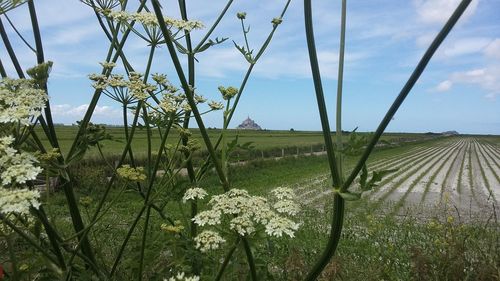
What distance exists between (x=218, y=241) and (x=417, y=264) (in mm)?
3014

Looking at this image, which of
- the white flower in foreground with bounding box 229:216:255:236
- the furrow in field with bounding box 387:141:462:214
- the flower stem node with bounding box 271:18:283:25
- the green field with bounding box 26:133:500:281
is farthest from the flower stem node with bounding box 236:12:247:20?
the furrow in field with bounding box 387:141:462:214

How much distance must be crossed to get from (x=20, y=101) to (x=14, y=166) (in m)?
0.37

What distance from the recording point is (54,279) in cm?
269

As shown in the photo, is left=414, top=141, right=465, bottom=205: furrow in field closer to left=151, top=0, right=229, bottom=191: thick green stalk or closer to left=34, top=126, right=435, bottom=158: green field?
left=34, top=126, right=435, bottom=158: green field

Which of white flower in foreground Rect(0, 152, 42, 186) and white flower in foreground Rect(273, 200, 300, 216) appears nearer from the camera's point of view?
white flower in foreground Rect(0, 152, 42, 186)

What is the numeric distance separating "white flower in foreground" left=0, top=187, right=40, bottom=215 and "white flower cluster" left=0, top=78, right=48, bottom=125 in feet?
1.11

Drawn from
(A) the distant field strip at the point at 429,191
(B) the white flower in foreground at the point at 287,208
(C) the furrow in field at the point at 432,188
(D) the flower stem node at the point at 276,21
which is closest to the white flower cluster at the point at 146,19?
(D) the flower stem node at the point at 276,21

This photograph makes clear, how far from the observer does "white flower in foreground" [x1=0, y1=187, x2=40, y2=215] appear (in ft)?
5.97

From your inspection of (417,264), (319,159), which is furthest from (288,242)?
(319,159)

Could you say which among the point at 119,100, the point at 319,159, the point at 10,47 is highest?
the point at 10,47

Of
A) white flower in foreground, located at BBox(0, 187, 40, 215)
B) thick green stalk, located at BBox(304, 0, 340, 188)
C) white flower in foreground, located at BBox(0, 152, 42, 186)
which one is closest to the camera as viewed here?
white flower in foreground, located at BBox(0, 187, 40, 215)

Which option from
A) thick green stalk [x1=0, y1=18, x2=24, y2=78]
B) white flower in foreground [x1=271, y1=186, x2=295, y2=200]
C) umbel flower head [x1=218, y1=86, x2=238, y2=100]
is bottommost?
white flower in foreground [x1=271, y1=186, x2=295, y2=200]

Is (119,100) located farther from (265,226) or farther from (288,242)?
(288,242)

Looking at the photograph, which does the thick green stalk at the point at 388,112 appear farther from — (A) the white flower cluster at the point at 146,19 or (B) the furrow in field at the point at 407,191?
(B) the furrow in field at the point at 407,191
